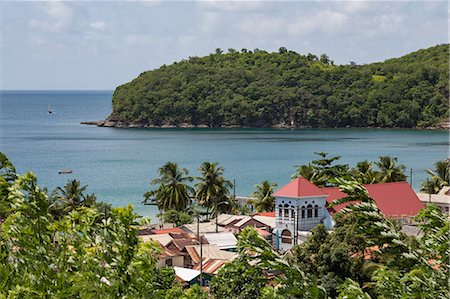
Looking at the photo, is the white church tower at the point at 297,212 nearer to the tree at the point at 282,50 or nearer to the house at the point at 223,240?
the house at the point at 223,240

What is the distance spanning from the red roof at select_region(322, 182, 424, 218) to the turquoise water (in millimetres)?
15850

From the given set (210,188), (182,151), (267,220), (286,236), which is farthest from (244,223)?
(182,151)

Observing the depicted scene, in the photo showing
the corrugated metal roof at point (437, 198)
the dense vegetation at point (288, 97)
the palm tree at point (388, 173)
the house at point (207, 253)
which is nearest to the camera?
the house at point (207, 253)

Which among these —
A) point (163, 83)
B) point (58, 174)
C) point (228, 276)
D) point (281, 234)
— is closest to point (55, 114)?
point (163, 83)

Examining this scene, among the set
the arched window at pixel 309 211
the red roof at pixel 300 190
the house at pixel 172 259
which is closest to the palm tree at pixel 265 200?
the red roof at pixel 300 190

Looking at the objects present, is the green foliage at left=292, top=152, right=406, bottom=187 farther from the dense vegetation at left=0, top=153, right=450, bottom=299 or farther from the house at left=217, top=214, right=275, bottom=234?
the dense vegetation at left=0, top=153, right=450, bottom=299

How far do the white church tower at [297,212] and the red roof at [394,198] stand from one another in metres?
0.91

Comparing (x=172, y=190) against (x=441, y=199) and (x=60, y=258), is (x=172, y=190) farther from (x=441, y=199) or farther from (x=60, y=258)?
(x=60, y=258)

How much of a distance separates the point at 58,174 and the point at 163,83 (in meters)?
60.9

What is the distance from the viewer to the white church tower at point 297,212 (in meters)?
29.5

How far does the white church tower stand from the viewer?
96.9ft

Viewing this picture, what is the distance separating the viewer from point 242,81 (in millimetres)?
121688

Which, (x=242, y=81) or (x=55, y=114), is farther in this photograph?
(x=55, y=114)

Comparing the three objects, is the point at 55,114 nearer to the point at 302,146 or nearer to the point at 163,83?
the point at 163,83
